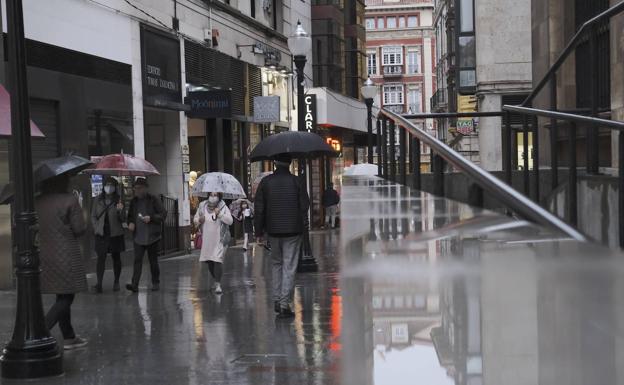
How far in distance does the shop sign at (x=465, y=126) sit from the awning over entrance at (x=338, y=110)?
7.12 m

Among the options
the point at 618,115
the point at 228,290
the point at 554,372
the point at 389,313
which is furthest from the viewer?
the point at 228,290

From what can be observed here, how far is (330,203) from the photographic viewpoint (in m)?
35.2

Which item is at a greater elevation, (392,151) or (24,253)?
(392,151)

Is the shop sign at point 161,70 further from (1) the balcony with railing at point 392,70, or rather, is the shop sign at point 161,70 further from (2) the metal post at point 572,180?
(1) the balcony with railing at point 392,70

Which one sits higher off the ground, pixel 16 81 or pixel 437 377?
pixel 16 81

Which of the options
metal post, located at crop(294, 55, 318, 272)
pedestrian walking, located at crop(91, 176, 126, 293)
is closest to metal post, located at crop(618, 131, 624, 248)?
pedestrian walking, located at crop(91, 176, 126, 293)

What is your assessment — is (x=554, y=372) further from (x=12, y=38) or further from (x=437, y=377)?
(x=12, y=38)

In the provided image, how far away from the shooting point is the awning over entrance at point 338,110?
36281 millimetres

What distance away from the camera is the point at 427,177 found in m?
7.64

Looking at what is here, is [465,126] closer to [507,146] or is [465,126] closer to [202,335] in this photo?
[507,146]

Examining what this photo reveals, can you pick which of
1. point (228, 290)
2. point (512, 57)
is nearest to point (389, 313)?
point (228, 290)

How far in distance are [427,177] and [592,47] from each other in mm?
2853

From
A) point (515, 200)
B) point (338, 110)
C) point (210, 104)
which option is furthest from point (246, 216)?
point (515, 200)

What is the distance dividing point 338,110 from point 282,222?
28887 millimetres
